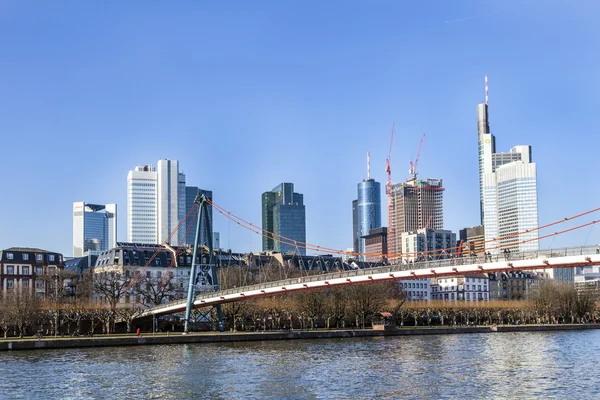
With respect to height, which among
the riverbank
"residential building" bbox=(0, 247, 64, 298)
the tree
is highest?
"residential building" bbox=(0, 247, 64, 298)

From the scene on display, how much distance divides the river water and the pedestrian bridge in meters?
6.08

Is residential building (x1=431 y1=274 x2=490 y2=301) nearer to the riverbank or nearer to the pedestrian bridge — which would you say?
the riverbank

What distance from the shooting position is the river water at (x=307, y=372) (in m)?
43.8

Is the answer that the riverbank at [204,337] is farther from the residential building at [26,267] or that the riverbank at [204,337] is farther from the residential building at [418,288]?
the residential building at [418,288]

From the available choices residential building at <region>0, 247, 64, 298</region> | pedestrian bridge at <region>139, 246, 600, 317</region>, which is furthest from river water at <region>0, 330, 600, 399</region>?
residential building at <region>0, 247, 64, 298</region>

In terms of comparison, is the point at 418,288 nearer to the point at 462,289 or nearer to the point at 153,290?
the point at 462,289

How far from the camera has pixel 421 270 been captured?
7262 centimetres

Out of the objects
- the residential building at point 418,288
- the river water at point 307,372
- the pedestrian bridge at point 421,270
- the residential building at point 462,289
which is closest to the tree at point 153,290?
the pedestrian bridge at point 421,270

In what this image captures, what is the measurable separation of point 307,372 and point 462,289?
5825 inches

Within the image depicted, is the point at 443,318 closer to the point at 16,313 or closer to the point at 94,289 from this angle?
the point at 94,289

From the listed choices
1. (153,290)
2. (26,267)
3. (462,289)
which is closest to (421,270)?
(153,290)

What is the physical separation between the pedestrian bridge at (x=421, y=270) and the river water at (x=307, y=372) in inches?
239

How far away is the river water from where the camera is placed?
43844mm

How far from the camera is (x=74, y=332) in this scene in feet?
284
